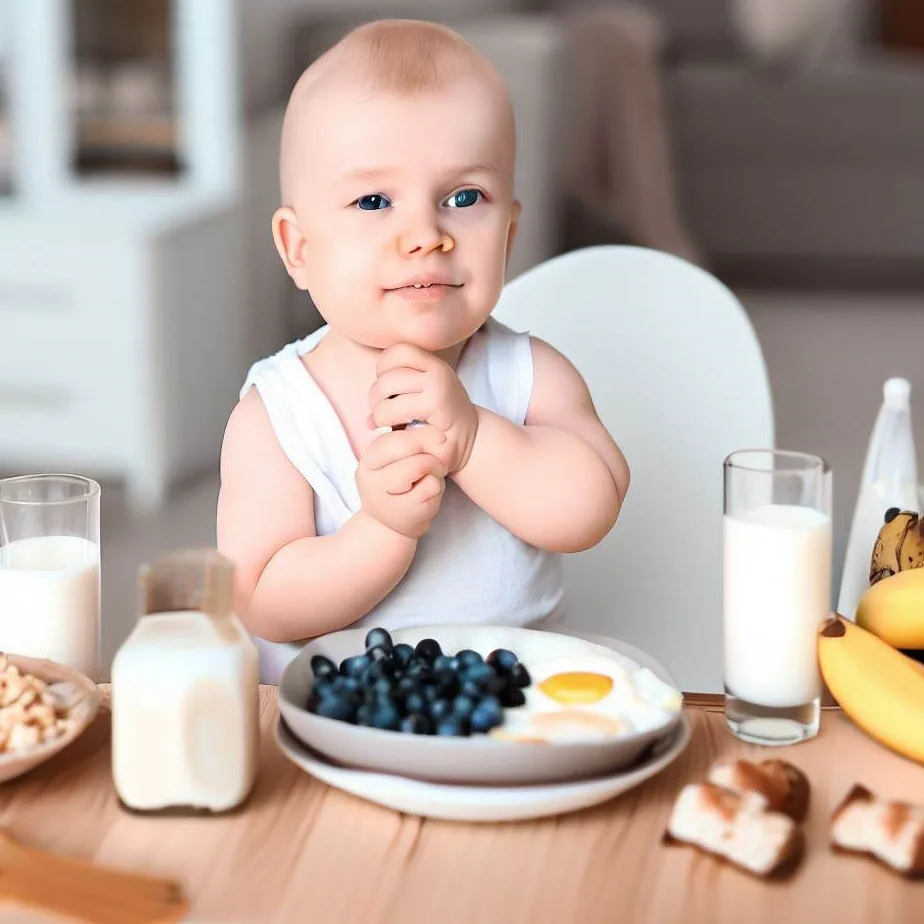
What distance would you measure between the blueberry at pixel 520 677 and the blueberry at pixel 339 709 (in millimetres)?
105

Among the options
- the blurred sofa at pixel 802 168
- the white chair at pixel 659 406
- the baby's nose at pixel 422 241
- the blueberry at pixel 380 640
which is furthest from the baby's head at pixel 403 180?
the blurred sofa at pixel 802 168

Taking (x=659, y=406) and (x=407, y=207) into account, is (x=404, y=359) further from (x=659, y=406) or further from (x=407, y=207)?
(x=659, y=406)

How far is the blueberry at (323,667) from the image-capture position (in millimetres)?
899

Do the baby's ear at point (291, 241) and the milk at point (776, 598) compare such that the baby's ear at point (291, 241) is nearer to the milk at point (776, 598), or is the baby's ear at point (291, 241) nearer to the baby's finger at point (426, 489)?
the baby's finger at point (426, 489)

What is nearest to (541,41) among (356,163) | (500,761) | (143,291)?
(143,291)

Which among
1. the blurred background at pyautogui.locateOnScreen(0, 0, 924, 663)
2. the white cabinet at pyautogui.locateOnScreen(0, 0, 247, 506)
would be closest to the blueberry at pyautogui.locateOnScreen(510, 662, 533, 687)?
the blurred background at pyautogui.locateOnScreen(0, 0, 924, 663)

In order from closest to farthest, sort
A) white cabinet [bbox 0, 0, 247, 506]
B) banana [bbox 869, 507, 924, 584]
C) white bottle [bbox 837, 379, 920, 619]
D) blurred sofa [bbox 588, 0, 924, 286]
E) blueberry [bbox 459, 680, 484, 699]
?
blueberry [bbox 459, 680, 484, 699], banana [bbox 869, 507, 924, 584], white bottle [bbox 837, 379, 920, 619], white cabinet [bbox 0, 0, 247, 506], blurred sofa [bbox 588, 0, 924, 286]

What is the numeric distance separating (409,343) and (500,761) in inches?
13.4

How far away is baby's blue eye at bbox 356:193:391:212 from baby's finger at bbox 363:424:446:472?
0.54 ft

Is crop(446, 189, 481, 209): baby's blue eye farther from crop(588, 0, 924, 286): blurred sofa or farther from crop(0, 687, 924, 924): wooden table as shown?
crop(588, 0, 924, 286): blurred sofa

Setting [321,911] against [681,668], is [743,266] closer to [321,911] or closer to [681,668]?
[681,668]

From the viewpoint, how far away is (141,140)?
3.55m

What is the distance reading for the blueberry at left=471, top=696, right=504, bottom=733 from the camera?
2.76ft

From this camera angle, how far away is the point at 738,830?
31.1 inches
